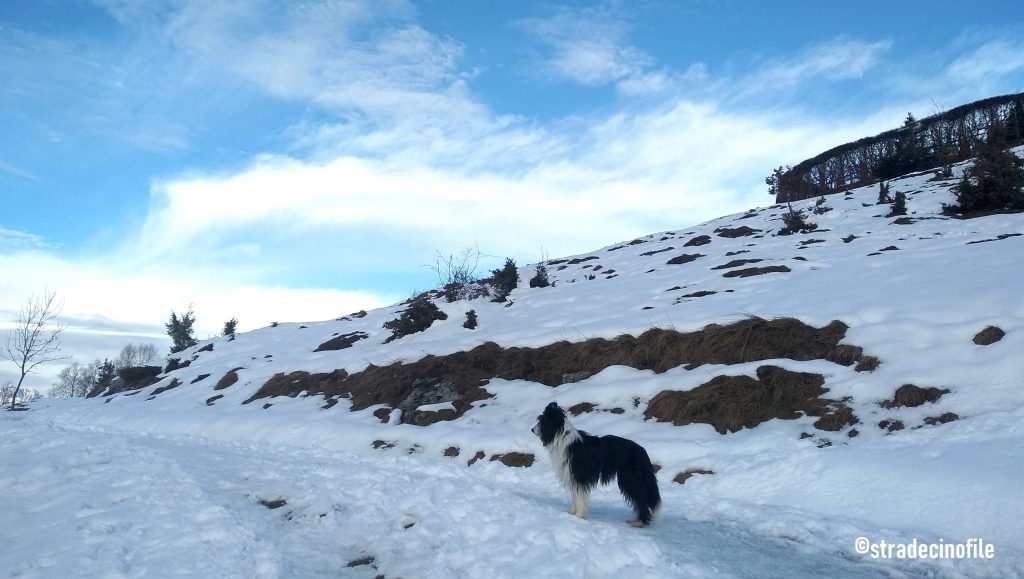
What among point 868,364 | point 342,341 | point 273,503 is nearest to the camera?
point 273,503

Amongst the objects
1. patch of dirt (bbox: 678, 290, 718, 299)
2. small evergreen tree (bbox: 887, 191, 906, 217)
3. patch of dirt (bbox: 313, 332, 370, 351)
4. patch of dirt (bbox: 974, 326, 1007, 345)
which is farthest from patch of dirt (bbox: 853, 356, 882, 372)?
patch of dirt (bbox: 313, 332, 370, 351)

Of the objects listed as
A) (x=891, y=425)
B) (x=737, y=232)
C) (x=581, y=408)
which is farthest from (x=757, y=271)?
(x=737, y=232)

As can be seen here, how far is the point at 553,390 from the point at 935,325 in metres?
8.09

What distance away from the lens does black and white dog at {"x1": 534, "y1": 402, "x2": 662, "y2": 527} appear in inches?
261

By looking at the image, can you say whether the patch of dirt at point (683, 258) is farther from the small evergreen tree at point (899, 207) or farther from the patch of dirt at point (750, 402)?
the patch of dirt at point (750, 402)

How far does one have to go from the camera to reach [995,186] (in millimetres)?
21359

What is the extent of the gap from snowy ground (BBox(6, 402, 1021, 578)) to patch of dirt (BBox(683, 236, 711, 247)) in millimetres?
23013

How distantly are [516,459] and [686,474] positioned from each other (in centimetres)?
340

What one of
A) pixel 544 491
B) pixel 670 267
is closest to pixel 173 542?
pixel 544 491

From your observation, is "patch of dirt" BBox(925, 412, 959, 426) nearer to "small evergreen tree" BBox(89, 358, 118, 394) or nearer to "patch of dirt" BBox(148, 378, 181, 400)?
"patch of dirt" BBox(148, 378, 181, 400)

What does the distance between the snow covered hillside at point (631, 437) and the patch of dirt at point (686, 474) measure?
1.1 inches

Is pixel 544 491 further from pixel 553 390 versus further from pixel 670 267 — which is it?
pixel 670 267

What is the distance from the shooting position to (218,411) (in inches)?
748

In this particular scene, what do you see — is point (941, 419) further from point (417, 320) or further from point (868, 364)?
point (417, 320)
